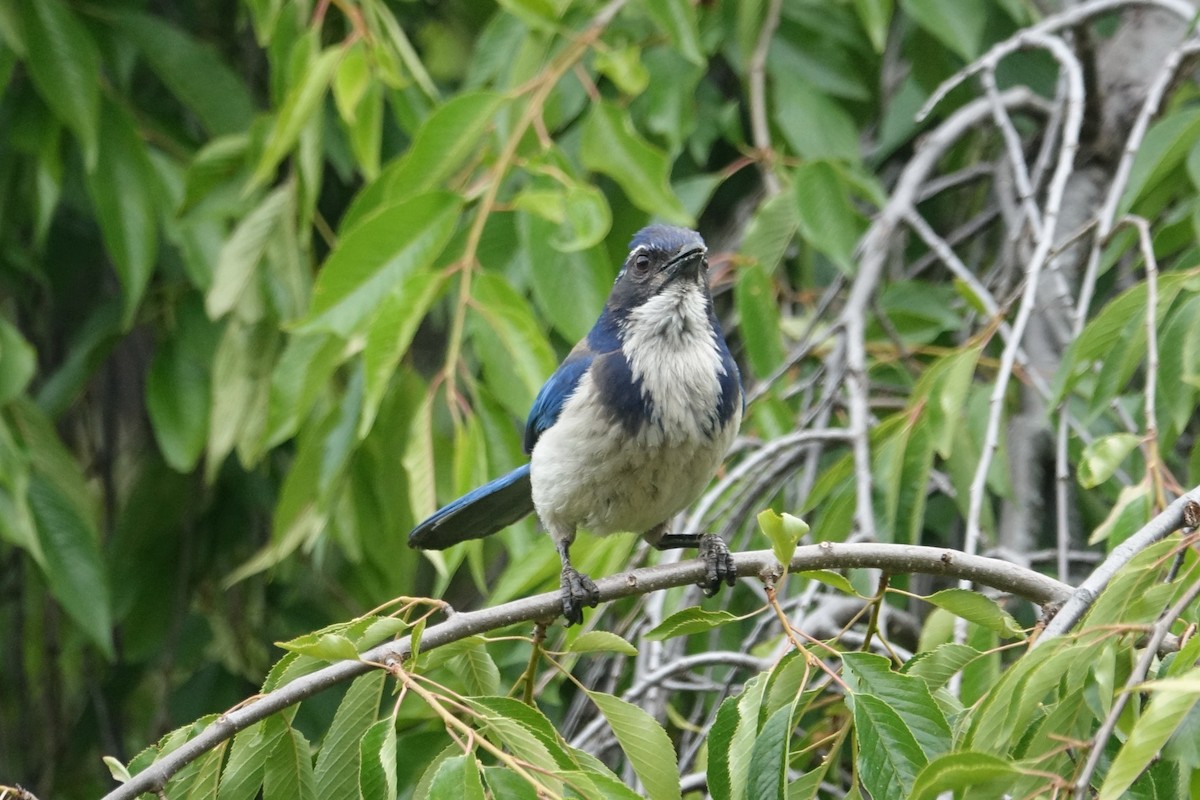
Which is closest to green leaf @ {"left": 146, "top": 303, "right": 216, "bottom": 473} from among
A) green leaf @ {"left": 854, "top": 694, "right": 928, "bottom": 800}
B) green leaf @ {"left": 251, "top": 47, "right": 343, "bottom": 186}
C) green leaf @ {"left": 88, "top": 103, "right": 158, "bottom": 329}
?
green leaf @ {"left": 88, "top": 103, "right": 158, "bottom": 329}

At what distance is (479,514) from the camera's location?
3314mm

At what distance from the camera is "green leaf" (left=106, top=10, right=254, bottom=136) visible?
4188mm

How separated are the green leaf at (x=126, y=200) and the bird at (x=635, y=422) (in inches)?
48.8

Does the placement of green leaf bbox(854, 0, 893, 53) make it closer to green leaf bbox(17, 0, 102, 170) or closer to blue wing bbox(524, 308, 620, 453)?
blue wing bbox(524, 308, 620, 453)

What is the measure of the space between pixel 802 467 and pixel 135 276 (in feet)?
6.09

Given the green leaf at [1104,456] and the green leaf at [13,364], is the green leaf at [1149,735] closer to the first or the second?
the green leaf at [1104,456]

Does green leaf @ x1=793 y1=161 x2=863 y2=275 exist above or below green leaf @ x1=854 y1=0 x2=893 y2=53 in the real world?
below

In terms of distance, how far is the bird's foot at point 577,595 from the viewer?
269cm

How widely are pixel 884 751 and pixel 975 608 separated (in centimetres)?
32

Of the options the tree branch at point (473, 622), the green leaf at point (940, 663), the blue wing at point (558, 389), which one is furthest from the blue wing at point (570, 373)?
the green leaf at point (940, 663)

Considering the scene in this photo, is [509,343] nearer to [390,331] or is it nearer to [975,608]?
[390,331]

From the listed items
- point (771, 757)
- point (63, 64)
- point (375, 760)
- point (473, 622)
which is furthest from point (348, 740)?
point (63, 64)

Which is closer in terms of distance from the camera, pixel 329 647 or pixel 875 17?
pixel 329 647

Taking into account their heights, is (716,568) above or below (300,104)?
below
